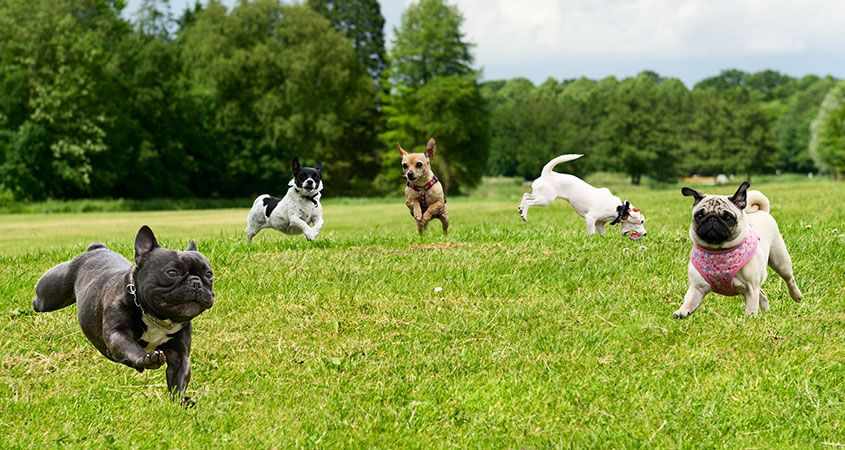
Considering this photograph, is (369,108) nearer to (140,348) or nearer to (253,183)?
(253,183)

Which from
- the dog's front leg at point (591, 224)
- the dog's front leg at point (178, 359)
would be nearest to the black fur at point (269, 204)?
the dog's front leg at point (591, 224)

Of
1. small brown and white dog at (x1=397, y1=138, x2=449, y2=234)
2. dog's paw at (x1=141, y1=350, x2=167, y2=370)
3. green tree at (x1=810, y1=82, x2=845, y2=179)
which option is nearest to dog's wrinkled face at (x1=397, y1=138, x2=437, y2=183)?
small brown and white dog at (x1=397, y1=138, x2=449, y2=234)

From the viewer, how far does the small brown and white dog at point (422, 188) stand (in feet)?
46.5

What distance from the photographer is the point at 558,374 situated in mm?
7684

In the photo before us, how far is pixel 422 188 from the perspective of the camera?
14.8 m

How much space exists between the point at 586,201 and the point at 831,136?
9894 cm

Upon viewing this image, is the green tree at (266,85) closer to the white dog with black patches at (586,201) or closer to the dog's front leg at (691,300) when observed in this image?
the white dog with black patches at (586,201)

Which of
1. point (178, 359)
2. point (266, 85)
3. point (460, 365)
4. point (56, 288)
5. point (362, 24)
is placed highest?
point (362, 24)

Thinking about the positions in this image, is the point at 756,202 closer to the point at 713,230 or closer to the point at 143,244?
the point at 713,230

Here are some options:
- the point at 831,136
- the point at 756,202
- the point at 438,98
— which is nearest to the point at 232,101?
the point at 438,98

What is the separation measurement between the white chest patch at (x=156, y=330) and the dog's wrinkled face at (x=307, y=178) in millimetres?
7687

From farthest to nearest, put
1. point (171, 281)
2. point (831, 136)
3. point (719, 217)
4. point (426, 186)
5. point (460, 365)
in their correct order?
point (831, 136) < point (426, 186) < point (460, 365) < point (719, 217) < point (171, 281)

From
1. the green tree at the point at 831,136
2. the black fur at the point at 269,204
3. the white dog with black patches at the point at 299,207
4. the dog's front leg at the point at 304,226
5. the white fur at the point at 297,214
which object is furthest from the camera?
the green tree at the point at 831,136

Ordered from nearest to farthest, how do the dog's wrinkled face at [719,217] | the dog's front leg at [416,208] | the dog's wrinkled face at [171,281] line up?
the dog's wrinkled face at [171,281] → the dog's wrinkled face at [719,217] → the dog's front leg at [416,208]
